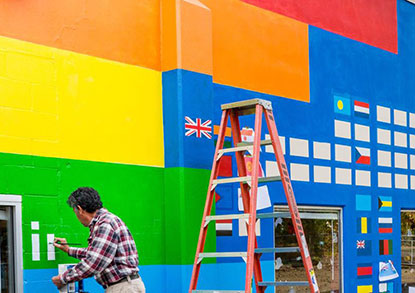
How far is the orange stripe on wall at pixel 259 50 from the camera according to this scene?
7.54 meters

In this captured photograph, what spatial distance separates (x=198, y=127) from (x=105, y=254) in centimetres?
210

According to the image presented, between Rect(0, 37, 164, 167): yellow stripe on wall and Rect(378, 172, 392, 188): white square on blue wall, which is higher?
Rect(0, 37, 164, 167): yellow stripe on wall

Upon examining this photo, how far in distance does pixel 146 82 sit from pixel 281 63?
2.20 meters

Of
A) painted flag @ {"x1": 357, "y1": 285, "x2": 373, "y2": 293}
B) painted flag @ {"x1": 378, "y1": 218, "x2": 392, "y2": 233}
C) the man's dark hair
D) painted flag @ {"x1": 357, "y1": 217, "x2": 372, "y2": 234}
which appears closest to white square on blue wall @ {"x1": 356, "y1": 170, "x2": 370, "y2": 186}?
painted flag @ {"x1": 357, "y1": 217, "x2": 372, "y2": 234}

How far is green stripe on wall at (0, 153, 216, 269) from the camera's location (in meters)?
5.66

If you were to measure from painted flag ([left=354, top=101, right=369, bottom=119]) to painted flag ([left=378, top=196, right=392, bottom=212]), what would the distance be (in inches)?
46.8

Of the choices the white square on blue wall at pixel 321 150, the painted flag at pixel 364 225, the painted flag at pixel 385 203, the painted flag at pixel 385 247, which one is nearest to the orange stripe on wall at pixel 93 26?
the white square on blue wall at pixel 321 150

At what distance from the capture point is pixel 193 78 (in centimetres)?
695

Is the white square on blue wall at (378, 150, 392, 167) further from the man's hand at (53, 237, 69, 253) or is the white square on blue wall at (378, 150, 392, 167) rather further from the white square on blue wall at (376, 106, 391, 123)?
the man's hand at (53, 237, 69, 253)

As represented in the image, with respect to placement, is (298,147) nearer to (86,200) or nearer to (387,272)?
(387,272)

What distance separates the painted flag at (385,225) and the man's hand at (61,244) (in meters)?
5.29

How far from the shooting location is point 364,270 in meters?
9.21

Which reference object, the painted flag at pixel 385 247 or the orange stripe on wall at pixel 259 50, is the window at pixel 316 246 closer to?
the painted flag at pixel 385 247

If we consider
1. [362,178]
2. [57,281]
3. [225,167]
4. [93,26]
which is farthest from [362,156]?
[57,281]
